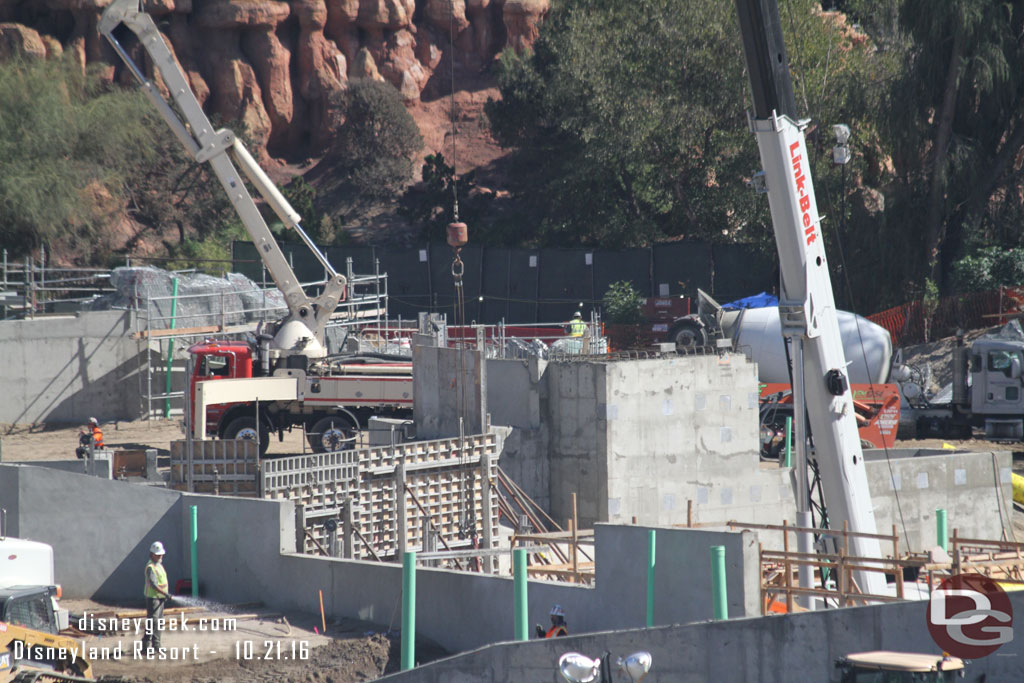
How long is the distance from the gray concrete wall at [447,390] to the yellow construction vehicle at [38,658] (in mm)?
9498

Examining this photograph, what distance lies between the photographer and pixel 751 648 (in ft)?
38.7

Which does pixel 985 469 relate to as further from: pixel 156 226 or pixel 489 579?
pixel 156 226

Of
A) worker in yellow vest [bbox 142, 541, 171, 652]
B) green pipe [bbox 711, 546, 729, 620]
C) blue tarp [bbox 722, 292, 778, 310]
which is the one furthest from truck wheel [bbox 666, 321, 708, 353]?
green pipe [bbox 711, 546, 729, 620]

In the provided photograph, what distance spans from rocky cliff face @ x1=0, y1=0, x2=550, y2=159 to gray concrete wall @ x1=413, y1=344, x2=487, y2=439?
39.1 metres

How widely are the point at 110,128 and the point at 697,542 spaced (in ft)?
152

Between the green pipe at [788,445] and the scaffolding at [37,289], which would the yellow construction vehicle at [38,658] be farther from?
the scaffolding at [37,289]

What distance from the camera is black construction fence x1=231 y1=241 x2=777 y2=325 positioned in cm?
4566

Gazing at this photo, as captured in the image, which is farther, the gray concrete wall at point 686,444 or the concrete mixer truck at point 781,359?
the concrete mixer truck at point 781,359

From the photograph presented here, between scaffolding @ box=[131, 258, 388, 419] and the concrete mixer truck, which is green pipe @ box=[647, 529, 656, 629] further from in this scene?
scaffolding @ box=[131, 258, 388, 419]

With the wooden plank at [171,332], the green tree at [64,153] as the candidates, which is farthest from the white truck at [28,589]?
the green tree at [64,153]

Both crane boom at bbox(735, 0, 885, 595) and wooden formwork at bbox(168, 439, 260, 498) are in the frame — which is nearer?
crane boom at bbox(735, 0, 885, 595)

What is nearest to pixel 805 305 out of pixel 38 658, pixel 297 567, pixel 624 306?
pixel 297 567

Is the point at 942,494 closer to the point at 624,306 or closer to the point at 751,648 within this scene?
the point at 751,648

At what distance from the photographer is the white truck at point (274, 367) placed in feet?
91.4
